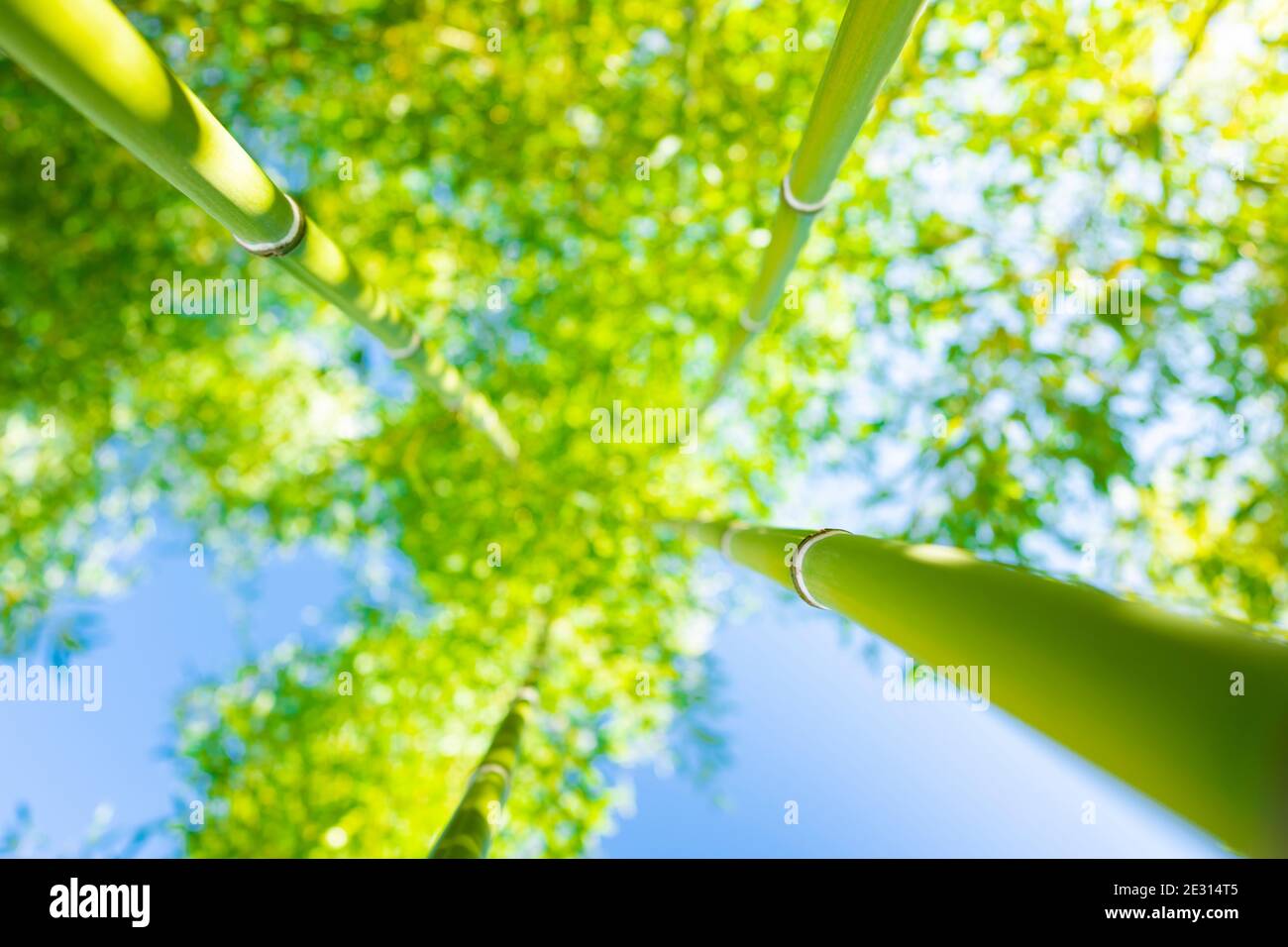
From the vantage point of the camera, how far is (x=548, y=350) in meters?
4.59

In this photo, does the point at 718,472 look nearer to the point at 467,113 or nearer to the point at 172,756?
the point at 467,113

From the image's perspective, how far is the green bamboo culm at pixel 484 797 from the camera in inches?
106

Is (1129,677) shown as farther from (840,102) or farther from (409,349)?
(409,349)

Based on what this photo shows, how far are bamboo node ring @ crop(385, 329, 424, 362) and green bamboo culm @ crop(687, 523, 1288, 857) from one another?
251 centimetres

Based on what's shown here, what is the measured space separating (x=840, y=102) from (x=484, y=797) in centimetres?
293

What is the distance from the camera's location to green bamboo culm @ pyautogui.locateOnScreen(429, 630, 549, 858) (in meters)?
2.68

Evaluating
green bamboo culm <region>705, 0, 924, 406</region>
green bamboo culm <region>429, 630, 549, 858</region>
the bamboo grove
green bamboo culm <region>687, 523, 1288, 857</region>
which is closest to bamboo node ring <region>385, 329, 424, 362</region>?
the bamboo grove

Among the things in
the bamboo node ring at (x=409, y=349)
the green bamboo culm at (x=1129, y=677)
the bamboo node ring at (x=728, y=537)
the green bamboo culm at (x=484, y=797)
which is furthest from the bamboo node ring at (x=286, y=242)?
the green bamboo culm at (x=484, y=797)

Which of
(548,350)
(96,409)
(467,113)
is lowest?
(96,409)

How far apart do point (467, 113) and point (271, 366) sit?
231 cm

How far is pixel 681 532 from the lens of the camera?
4988 millimetres
